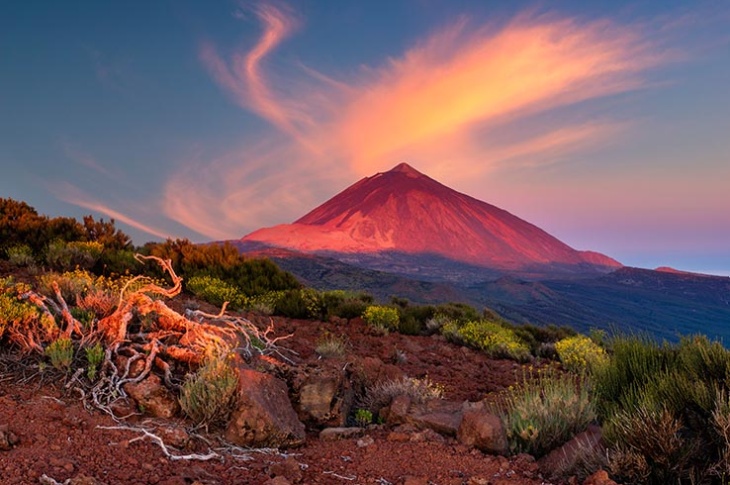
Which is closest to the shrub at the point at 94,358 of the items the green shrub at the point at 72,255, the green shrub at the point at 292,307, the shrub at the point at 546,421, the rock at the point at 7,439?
the rock at the point at 7,439

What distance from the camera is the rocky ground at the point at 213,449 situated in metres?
3.42

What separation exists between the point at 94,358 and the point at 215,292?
674cm

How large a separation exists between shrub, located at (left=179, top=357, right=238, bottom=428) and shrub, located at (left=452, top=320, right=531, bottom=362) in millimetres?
7294

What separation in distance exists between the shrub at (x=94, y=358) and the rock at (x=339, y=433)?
2.21 m

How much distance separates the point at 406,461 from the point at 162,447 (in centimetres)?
190

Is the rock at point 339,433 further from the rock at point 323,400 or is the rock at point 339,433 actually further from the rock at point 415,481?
the rock at point 415,481

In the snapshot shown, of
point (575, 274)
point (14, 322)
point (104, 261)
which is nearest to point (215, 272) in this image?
point (104, 261)

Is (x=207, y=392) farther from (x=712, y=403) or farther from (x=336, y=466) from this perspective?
(x=712, y=403)

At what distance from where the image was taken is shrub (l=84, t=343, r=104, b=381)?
462 centimetres

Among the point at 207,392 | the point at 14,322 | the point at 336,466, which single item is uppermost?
the point at 14,322

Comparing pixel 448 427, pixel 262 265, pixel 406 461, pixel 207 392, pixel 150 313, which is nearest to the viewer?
pixel 406 461

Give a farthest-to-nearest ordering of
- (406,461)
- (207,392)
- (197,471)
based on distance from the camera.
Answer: (207,392) → (406,461) → (197,471)

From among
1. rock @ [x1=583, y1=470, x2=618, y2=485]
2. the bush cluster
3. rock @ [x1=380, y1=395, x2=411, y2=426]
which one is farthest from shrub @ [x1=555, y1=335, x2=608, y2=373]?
rock @ [x1=583, y1=470, x2=618, y2=485]

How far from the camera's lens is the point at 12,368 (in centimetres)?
468
